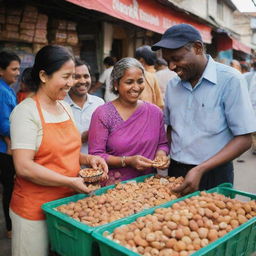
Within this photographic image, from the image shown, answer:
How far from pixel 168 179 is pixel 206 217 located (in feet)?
2.17

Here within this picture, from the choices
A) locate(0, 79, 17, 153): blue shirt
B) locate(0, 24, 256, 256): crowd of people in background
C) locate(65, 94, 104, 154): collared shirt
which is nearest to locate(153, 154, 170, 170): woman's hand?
locate(0, 24, 256, 256): crowd of people in background

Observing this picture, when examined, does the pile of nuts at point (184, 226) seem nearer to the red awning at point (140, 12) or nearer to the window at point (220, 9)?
the red awning at point (140, 12)

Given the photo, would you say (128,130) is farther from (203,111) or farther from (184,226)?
(184,226)

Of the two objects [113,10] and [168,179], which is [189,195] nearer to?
[168,179]

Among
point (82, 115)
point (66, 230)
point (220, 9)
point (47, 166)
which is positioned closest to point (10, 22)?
point (82, 115)

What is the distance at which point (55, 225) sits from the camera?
177cm

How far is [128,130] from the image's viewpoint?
2.47 meters

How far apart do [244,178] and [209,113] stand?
396 centimetres

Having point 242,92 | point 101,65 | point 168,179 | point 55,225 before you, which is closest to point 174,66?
point 242,92

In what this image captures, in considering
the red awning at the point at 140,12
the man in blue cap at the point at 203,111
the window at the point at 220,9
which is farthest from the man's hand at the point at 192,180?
the window at the point at 220,9

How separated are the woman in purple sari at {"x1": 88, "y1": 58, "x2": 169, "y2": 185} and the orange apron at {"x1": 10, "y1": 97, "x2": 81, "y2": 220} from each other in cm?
43

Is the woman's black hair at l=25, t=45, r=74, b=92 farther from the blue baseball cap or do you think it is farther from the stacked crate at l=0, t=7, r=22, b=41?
the stacked crate at l=0, t=7, r=22, b=41

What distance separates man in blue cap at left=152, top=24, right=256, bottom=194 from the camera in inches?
79.5

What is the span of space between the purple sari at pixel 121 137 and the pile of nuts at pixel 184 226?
707 millimetres
